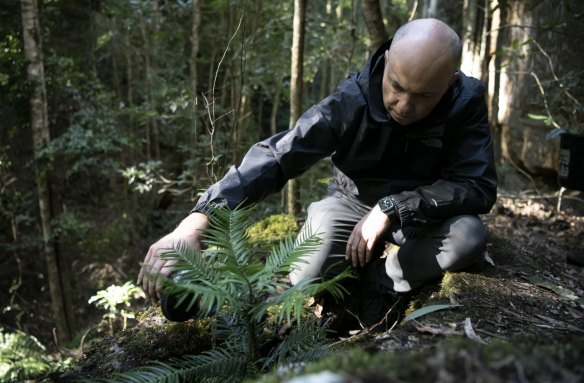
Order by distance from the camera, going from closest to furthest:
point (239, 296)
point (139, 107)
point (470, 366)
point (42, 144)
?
point (470, 366), point (239, 296), point (42, 144), point (139, 107)

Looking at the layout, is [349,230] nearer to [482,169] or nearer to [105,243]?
[482,169]

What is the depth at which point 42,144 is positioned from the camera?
7332 mm

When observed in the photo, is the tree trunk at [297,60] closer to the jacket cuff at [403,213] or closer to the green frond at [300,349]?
the jacket cuff at [403,213]

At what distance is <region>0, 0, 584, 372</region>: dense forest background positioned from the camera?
16.9 ft

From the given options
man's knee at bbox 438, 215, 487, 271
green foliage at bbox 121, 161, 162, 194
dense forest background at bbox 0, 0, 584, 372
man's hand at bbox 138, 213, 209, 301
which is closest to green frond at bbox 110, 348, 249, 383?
man's hand at bbox 138, 213, 209, 301

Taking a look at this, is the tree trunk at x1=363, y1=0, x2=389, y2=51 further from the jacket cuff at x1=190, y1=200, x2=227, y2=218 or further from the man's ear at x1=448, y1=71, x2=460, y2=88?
the jacket cuff at x1=190, y1=200, x2=227, y2=218

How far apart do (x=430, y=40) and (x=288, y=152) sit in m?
0.87

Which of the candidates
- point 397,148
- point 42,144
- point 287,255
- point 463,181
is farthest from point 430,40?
point 42,144

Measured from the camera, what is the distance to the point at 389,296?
2.77m

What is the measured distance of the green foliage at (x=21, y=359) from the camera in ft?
13.4

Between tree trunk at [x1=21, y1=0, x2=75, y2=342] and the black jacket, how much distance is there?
6.05 meters

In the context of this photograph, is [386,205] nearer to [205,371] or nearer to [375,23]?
[205,371]

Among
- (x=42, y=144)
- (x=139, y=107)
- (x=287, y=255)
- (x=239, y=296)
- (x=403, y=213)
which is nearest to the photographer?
(x=239, y=296)

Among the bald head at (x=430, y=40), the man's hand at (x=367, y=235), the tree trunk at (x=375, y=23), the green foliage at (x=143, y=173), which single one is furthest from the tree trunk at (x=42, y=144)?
the bald head at (x=430, y=40)
